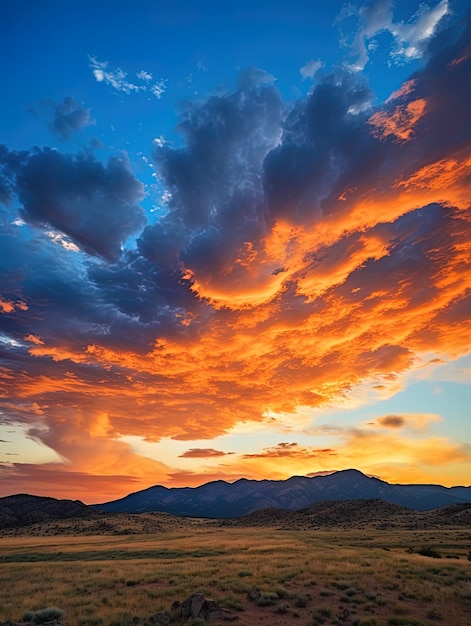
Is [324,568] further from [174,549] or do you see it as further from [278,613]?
[174,549]

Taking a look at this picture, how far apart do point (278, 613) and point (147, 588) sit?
880 cm

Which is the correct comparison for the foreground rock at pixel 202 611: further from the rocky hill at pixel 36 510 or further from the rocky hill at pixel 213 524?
the rocky hill at pixel 36 510

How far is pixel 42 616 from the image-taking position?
15.1m

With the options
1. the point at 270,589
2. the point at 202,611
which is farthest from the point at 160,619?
the point at 270,589

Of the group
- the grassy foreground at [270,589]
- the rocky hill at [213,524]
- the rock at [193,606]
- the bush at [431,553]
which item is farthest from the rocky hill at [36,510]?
the rock at [193,606]

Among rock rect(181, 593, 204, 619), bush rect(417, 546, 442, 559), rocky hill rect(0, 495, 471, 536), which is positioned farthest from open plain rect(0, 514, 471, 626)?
rocky hill rect(0, 495, 471, 536)

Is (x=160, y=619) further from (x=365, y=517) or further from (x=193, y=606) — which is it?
(x=365, y=517)

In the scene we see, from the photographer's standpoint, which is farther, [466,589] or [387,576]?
[387,576]

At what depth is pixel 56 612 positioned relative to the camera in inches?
612

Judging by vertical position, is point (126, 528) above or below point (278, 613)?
above

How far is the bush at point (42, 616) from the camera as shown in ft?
48.5

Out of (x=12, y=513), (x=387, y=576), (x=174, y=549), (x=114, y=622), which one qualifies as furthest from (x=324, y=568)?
(x=12, y=513)

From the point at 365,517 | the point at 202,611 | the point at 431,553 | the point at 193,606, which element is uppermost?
the point at 365,517

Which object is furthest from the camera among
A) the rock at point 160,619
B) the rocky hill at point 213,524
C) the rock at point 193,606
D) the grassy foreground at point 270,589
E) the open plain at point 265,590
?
the rocky hill at point 213,524
